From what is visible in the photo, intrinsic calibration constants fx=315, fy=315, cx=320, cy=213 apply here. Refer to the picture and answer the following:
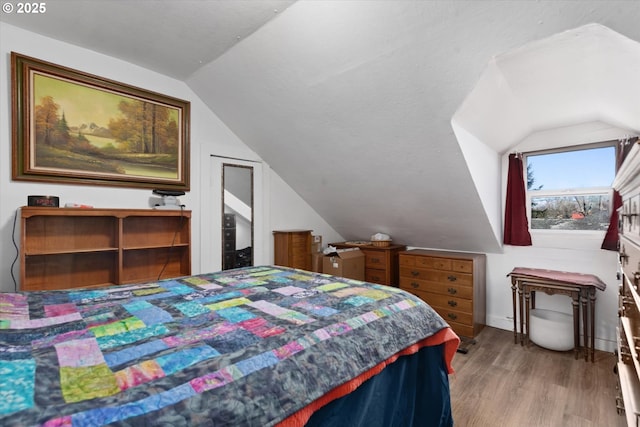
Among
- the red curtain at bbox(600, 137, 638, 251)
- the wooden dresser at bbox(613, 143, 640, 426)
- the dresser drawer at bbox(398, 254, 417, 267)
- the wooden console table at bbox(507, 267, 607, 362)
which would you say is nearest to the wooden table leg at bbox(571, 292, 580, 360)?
the wooden console table at bbox(507, 267, 607, 362)

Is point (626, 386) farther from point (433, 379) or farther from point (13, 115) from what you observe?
point (13, 115)

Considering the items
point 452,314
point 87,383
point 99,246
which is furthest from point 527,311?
point 99,246

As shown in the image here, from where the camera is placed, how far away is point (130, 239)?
2.75m

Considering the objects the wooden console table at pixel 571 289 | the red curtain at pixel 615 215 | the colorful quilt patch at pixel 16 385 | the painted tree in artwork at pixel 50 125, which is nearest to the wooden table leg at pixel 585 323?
the wooden console table at pixel 571 289

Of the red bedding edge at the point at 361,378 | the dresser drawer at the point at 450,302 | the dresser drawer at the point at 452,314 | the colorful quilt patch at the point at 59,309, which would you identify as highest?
the colorful quilt patch at the point at 59,309

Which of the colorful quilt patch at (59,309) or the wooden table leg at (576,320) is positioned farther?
the wooden table leg at (576,320)

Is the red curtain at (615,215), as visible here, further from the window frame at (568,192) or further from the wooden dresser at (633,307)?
the wooden dresser at (633,307)

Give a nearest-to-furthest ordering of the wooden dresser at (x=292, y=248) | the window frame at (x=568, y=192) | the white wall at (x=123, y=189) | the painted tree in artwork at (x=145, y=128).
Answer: the white wall at (x=123, y=189), the painted tree in artwork at (x=145, y=128), the window frame at (x=568, y=192), the wooden dresser at (x=292, y=248)

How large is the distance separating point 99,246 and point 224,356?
7.44 ft

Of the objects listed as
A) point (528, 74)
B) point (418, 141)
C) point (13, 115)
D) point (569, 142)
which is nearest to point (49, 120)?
point (13, 115)

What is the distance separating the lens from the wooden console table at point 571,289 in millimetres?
2648

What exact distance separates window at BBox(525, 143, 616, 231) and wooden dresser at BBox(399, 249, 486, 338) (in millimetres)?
804

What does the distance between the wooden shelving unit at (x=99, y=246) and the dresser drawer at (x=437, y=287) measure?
2379 millimetres

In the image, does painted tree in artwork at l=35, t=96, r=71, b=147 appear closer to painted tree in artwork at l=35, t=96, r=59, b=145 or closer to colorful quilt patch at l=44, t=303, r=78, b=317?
painted tree in artwork at l=35, t=96, r=59, b=145
